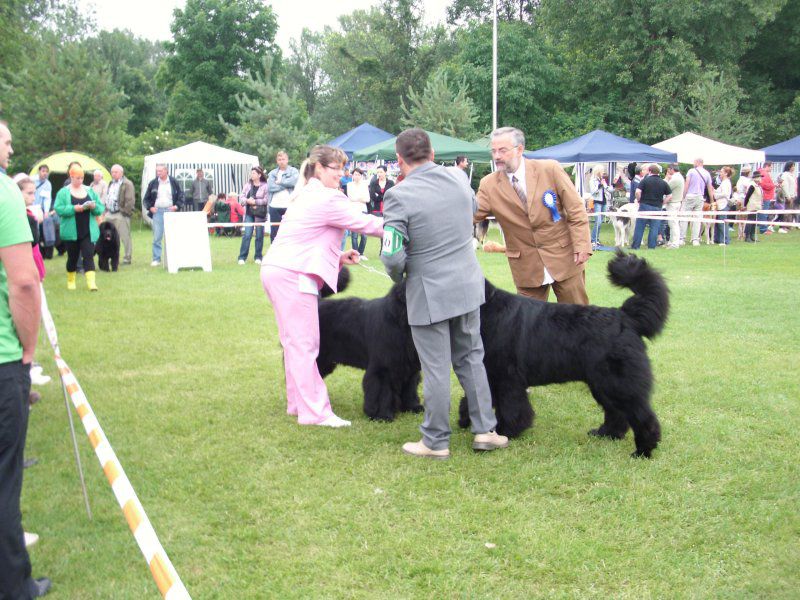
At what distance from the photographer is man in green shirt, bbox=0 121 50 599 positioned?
257 cm

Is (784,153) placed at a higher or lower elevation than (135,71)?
lower

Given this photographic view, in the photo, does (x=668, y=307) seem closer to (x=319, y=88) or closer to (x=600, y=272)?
(x=600, y=272)

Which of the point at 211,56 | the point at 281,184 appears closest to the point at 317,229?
the point at 281,184

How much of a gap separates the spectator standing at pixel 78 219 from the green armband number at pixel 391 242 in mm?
8709

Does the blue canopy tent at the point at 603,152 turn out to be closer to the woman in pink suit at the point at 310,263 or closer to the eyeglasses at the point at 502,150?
the eyeglasses at the point at 502,150

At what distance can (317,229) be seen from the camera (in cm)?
528

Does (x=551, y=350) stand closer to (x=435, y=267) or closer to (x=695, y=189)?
(x=435, y=267)

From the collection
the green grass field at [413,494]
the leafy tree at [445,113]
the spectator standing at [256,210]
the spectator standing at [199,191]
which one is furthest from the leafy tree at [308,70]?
the green grass field at [413,494]

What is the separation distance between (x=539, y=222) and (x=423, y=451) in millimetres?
2081

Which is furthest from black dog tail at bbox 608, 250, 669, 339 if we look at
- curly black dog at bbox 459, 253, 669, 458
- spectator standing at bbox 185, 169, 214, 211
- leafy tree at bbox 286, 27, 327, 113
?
leafy tree at bbox 286, 27, 327, 113

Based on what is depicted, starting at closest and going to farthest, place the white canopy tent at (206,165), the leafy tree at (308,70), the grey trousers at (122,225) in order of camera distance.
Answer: the grey trousers at (122,225) < the white canopy tent at (206,165) < the leafy tree at (308,70)

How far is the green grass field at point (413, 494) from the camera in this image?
3.28m

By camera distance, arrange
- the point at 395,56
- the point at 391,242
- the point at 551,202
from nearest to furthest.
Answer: the point at 391,242, the point at 551,202, the point at 395,56

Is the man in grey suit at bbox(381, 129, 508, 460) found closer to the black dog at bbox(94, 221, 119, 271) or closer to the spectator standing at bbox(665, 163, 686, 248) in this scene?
the black dog at bbox(94, 221, 119, 271)
